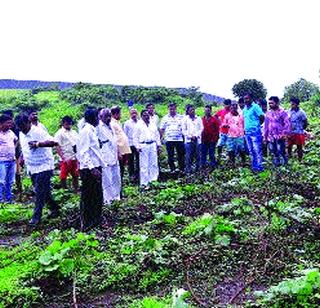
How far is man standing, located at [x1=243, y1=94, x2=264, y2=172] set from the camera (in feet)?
47.1

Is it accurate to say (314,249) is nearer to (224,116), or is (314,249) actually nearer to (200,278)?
(200,278)

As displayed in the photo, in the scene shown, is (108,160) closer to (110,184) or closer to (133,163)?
(110,184)

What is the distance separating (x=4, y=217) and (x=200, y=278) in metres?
5.76

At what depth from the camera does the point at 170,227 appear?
337 inches

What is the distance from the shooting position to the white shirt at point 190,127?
15.6 meters

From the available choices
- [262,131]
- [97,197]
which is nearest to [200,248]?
[97,197]

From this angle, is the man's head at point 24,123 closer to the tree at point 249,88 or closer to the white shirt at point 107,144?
the white shirt at point 107,144

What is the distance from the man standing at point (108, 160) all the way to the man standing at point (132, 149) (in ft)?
9.69

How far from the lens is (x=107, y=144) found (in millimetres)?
11398

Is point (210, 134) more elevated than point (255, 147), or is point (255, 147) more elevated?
point (210, 134)

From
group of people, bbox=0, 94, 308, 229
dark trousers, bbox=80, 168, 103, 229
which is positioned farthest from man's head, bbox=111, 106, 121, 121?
dark trousers, bbox=80, 168, 103, 229

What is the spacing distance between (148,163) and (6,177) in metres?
3.36

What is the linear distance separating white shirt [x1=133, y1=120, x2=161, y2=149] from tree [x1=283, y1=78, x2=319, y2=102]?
73.6ft

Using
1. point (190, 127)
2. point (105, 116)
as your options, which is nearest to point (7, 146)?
point (105, 116)
